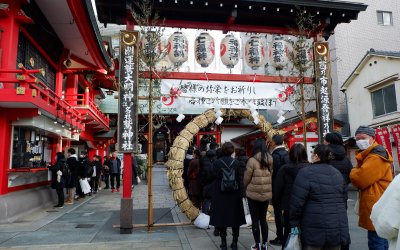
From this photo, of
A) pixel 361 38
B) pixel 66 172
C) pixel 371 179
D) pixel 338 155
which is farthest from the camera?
pixel 361 38

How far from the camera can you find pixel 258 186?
5547 millimetres

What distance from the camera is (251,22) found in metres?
9.10

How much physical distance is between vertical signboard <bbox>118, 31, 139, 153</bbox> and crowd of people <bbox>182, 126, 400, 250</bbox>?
74.2 inches

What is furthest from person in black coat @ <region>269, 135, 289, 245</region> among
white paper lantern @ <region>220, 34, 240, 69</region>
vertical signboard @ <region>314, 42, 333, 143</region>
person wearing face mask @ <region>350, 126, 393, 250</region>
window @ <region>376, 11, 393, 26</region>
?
window @ <region>376, 11, 393, 26</region>

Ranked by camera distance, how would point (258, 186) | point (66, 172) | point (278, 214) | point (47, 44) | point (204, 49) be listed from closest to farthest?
point (258, 186), point (278, 214), point (204, 49), point (66, 172), point (47, 44)

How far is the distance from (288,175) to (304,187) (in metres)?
1.70

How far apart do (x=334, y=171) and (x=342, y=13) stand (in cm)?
661

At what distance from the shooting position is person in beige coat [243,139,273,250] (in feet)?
18.2

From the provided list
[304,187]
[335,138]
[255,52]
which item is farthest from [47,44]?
[304,187]

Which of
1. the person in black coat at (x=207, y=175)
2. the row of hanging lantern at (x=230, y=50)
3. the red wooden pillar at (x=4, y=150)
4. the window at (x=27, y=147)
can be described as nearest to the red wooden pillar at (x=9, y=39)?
the red wooden pillar at (x=4, y=150)

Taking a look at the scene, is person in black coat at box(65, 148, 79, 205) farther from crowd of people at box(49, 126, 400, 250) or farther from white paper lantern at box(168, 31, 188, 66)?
white paper lantern at box(168, 31, 188, 66)

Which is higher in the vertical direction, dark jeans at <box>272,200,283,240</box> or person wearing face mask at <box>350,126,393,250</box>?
person wearing face mask at <box>350,126,393,250</box>

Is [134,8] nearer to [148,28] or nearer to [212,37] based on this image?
[148,28]

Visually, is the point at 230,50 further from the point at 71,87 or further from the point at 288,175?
the point at 71,87
